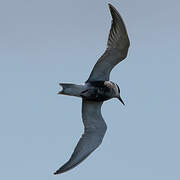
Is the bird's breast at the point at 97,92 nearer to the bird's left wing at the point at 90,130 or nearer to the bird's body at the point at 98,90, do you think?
the bird's body at the point at 98,90

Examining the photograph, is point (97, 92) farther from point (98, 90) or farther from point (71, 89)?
point (71, 89)

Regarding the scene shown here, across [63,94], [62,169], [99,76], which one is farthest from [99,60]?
[62,169]

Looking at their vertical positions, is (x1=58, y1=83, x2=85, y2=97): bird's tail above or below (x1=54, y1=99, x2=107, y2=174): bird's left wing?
above

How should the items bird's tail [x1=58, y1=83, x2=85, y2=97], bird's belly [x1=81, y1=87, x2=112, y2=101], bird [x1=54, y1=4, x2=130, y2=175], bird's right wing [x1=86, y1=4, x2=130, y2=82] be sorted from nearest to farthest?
bird's tail [x1=58, y1=83, x2=85, y2=97]
bird [x1=54, y1=4, x2=130, y2=175]
bird's right wing [x1=86, y1=4, x2=130, y2=82]
bird's belly [x1=81, y1=87, x2=112, y2=101]

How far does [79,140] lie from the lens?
78.5 ft

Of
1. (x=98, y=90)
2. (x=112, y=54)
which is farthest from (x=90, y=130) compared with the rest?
(x=112, y=54)

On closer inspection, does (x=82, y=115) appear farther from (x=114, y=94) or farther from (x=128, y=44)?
(x=128, y=44)

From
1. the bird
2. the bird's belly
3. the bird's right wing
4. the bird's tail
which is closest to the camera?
the bird's tail

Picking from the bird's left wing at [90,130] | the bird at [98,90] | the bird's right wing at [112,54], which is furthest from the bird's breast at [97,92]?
the bird's left wing at [90,130]

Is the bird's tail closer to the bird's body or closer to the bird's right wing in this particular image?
the bird's body

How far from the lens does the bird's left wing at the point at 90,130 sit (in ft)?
76.7

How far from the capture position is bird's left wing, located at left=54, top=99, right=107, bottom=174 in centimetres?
2338

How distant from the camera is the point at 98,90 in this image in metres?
23.8

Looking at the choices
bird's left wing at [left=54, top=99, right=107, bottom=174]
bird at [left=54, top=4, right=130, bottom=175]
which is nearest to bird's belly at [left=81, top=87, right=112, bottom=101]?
bird at [left=54, top=4, right=130, bottom=175]
